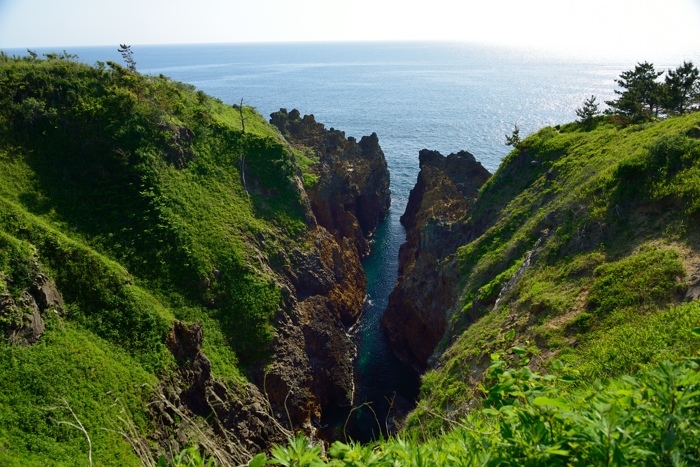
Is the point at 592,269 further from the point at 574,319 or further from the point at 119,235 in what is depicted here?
the point at 119,235

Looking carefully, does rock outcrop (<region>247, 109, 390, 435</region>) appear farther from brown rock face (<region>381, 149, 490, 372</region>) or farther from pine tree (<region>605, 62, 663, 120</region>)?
pine tree (<region>605, 62, 663, 120</region>)

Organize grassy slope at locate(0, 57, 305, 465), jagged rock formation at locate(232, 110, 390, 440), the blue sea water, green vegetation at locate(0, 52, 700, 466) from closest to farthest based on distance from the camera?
green vegetation at locate(0, 52, 700, 466) → grassy slope at locate(0, 57, 305, 465) → jagged rock formation at locate(232, 110, 390, 440) → the blue sea water

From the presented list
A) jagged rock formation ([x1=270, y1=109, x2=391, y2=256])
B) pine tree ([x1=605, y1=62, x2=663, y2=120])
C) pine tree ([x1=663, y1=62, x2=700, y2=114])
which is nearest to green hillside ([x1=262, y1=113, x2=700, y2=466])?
pine tree ([x1=605, y1=62, x2=663, y2=120])

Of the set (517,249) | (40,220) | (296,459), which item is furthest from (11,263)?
(517,249)

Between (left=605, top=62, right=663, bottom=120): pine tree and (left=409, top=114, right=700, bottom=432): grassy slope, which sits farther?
(left=605, top=62, right=663, bottom=120): pine tree

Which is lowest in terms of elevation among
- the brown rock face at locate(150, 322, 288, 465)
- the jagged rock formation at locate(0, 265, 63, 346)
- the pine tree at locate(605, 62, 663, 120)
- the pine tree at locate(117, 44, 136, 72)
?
the brown rock face at locate(150, 322, 288, 465)

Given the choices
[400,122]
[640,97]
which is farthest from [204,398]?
[400,122]
